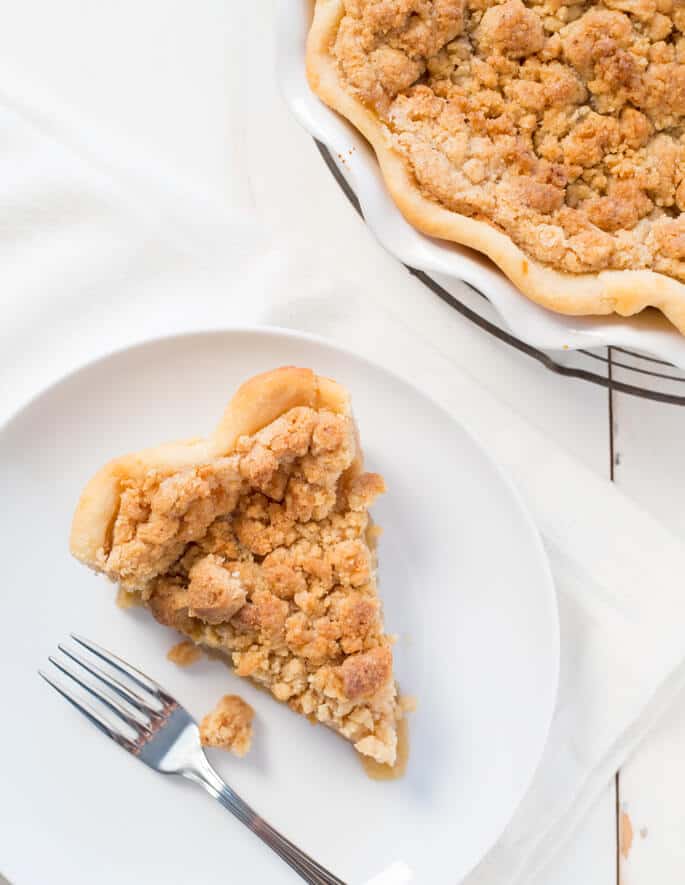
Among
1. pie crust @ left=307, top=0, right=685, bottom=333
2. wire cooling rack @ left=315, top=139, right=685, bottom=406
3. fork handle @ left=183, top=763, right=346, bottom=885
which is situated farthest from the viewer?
wire cooling rack @ left=315, top=139, right=685, bottom=406

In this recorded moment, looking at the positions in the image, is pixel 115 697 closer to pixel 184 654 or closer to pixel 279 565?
pixel 184 654

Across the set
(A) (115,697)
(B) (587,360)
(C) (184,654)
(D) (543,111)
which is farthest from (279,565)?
(D) (543,111)

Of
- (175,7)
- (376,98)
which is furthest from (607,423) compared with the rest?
(175,7)

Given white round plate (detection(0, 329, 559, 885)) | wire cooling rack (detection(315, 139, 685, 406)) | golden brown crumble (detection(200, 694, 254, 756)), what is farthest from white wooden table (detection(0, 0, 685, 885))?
golden brown crumble (detection(200, 694, 254, 756))

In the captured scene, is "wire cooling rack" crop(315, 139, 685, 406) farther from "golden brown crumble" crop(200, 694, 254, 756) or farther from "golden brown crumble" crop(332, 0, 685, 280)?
"golden brown crumble" crop(200, 694, 254, 756)

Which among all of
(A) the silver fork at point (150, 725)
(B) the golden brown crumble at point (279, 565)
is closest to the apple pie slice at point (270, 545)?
(B) the golden brown crumble at point (279, 565)

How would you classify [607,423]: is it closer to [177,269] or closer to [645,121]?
[645,121]
